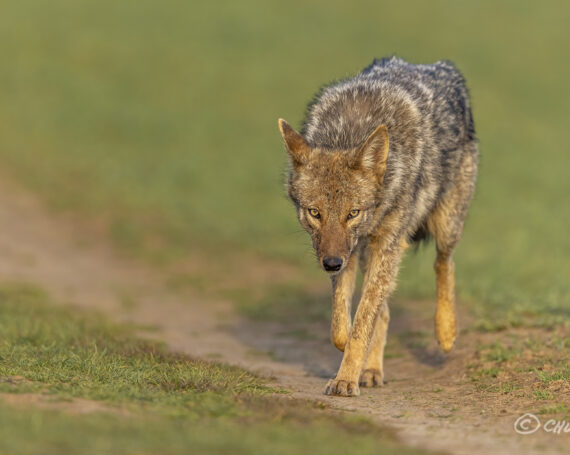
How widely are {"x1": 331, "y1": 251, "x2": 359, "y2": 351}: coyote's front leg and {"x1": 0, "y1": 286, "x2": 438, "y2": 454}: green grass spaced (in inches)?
33.4

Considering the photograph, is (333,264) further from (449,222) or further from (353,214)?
(449,222)

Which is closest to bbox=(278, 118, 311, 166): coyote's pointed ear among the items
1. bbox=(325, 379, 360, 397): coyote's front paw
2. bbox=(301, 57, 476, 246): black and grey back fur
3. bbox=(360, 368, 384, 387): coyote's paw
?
bbox=(301, 57, 476, 246): black and grey back fur

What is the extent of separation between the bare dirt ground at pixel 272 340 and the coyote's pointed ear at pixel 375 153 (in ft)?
6.27

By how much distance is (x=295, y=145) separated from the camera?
7.38m

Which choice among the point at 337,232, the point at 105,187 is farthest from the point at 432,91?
the point at 105,187

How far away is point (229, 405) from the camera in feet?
19.5

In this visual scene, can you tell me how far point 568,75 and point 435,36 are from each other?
16.8 ft

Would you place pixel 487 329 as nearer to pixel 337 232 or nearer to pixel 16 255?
pixel 337 232

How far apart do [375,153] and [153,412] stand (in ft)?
9.67

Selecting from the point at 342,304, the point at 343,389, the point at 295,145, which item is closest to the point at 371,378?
the point at 342,304

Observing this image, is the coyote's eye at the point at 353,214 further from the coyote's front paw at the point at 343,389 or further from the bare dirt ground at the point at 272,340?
the bare dirt ground at the point at 272,340

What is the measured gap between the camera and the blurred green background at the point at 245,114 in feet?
52.2

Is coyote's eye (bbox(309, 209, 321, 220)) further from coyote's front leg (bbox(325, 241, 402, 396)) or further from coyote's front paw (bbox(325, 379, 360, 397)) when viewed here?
coyote's front paw (bbox(325, 379, 360, 397))

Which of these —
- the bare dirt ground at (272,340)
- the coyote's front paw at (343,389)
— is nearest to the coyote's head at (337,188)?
the coyote's front paw at (343,389)
